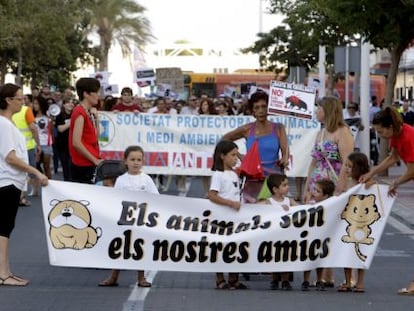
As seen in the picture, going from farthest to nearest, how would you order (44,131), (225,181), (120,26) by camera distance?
1. (120,26)
2. (44,131)
3. (225,181)

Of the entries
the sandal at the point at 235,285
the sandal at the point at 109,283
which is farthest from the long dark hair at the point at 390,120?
the sandal at the point at 109,283

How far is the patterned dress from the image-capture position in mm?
11133

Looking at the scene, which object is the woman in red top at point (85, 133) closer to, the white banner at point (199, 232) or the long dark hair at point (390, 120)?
the white banner at point (199, 232)

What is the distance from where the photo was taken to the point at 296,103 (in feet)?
50.2

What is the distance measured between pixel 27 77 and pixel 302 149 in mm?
35765

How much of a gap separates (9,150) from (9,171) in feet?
0.64

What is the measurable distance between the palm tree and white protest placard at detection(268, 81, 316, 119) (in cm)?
4663

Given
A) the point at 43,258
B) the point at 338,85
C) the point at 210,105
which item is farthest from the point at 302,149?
the point at 338,85

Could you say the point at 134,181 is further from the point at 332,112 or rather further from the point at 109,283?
the point at 332,112

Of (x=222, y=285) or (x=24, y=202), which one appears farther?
(x=24, y=202)

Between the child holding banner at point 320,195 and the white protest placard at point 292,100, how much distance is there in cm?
435

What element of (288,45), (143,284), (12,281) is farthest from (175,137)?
(288,45)

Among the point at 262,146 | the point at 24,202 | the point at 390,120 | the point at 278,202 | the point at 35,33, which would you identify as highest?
the point at 35,33

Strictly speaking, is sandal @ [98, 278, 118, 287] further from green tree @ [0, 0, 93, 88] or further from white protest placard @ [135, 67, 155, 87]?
green tree @ [0, 0, 93, 88]
